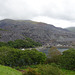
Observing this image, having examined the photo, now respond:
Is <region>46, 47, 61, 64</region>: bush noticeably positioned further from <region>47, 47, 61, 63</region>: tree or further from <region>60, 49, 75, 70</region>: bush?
<region>60, 49, 75, 70</region>: bush

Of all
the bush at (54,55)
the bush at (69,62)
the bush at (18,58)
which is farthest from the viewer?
the bush at (54,55)

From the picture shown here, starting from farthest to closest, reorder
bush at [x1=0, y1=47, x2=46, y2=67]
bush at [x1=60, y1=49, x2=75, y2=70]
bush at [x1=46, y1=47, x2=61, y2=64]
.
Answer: bush at [x1=46, y1=47, x2=61, y2=64] → bush at [x1=0, y1=47, x2=46, y2=67] → bush at [x1=60, y1=49, x2=75, y2=70]

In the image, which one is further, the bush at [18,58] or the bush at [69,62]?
the bush at [18,58]

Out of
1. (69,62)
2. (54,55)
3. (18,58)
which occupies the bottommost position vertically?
(18,58)

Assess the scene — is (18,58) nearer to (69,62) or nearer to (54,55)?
(54,55)

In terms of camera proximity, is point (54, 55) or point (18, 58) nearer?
point (18, 58)

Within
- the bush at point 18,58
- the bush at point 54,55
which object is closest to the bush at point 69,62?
the bush at point 54,55

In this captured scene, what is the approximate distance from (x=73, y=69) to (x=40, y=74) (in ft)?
103

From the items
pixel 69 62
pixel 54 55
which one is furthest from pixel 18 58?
pixel 69 62

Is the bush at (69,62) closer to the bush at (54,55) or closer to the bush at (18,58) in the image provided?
the bush at (54,55)

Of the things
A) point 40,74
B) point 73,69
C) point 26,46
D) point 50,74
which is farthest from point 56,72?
point 26,46

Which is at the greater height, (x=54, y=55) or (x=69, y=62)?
(x=54, y=55)

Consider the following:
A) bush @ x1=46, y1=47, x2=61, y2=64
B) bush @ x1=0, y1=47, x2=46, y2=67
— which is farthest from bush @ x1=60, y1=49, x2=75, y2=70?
bush @ x1=0, y1=47, x2=46, y2=67

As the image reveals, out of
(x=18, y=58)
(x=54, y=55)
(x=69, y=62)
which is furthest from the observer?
(x=54, y=55)
